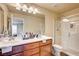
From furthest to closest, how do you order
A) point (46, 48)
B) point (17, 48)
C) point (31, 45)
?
point (46, 48) → point (31, 45) → point (17, 48)

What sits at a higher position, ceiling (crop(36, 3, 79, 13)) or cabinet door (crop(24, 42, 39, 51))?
ceiling (crop(36, 3, 79, 13))

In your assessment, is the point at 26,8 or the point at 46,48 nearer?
the point at 26,8

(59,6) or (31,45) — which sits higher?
(59,6)

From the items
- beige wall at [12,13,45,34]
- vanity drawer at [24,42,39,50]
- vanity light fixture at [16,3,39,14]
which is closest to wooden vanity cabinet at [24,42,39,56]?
vanity drawer at [24,42,39,50]

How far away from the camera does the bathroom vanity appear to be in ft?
4.94

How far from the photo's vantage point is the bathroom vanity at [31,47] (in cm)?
151

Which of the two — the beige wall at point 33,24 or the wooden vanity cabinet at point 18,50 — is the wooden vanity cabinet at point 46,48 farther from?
the wooden vanity cabinet at point 18,50

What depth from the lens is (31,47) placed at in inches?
64.3

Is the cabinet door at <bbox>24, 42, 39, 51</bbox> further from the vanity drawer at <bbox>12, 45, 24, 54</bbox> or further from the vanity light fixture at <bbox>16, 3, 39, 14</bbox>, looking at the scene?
the vanity light fixture at <bbox>16, 3, 39, 14</bbox>

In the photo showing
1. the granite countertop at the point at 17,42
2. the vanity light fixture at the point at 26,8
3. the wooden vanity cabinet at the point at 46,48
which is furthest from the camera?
the wooden vanity cabinet at the point at 46,48

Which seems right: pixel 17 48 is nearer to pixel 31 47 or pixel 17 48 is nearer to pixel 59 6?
pixel 31 47

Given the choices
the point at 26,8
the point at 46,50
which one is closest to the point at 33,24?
the point at 26,8

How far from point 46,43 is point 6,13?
31.4 inches

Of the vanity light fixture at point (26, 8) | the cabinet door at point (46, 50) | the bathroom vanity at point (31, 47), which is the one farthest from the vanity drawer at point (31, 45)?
the vanity light fixture at point (26, 8)
